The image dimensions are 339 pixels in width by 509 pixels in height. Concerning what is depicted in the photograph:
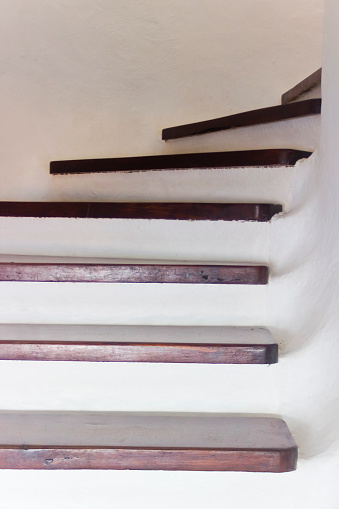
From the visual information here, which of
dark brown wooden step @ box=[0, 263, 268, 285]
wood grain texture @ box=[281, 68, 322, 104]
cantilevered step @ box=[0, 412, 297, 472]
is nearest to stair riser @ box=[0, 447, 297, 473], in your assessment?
cantilevered step @ box=[0, 412, 297, 472]

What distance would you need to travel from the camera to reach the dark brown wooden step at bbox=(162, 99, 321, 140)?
1264 millimetres

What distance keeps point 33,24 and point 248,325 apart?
1668 millimetres

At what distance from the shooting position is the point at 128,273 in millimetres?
1111

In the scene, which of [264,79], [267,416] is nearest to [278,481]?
[267,416]

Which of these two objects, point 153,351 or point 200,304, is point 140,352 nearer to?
point 153,351

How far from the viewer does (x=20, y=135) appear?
211 centimetres

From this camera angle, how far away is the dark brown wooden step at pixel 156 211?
4.09 feet

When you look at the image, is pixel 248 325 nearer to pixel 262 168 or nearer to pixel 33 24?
pixel 262 168

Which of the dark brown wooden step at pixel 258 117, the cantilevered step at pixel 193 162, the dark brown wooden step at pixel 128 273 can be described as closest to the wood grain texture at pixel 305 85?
the dark brown wooden step at pixel 258 117

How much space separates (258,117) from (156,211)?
0.45 metres

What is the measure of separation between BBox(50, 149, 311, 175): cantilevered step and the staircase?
2 cm

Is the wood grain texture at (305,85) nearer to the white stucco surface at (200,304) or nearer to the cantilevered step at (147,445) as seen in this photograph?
the white stucco surface at (200,304)

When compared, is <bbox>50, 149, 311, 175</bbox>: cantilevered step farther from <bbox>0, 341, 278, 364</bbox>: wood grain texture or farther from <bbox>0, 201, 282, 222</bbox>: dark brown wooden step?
<bbox>0, 341, 278, 364</bbox>: wood grain texture

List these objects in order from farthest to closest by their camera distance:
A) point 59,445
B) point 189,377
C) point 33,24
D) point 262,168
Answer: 1. point 33,24
2. point 262,168
3. point 189,377
4. point 59,445
